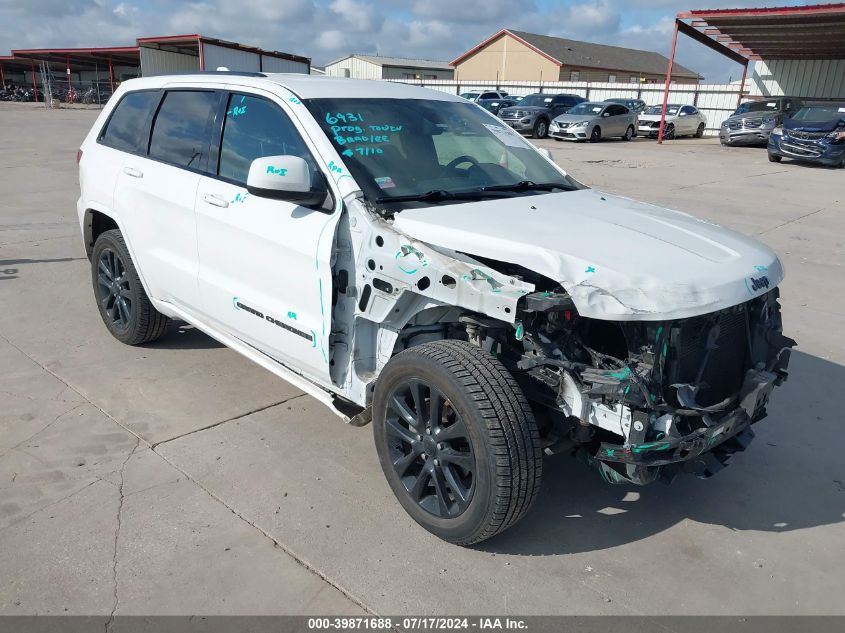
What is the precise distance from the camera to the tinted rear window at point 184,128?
4.15 metres

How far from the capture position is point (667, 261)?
288 centimetres

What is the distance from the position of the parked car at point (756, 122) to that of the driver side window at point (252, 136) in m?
23.8

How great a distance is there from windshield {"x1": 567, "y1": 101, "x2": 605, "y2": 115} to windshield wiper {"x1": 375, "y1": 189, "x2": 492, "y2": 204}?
22960mm

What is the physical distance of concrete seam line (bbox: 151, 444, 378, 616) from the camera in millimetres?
2791

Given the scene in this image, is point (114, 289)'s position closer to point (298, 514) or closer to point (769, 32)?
point (298, 514)

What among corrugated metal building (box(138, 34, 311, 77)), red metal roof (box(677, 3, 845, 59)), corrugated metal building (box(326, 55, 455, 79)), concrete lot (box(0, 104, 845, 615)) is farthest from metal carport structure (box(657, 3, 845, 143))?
corrugated metal building (box(326, 55, 455, 79))

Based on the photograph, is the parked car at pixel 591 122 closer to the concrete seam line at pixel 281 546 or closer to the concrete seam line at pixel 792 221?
the concrete seam line at pixel 792 221

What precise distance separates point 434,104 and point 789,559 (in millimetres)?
3041

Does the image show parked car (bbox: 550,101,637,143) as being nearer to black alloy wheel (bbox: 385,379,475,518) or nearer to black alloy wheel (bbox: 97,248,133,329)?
black alloy wheel (bbox: 97,248,133,329)

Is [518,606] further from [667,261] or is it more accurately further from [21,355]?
[21,355]

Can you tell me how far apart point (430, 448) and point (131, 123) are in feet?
11.1

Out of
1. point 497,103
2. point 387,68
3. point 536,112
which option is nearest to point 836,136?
point 536,112

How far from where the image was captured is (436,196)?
136 inches

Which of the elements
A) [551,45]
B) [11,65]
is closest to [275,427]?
→ [551,45]
